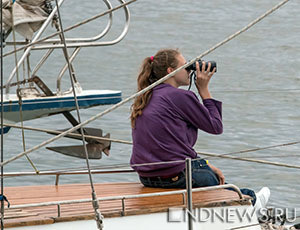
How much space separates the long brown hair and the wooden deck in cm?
47

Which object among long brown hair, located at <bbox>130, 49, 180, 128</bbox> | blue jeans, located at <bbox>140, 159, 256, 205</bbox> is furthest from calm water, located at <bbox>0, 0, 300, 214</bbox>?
long brown hair, located at <bbox>130, 49, 180, 128</bbox>

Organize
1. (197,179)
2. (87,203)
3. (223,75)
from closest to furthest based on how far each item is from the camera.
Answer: (87,203), (197,179), (223,75)

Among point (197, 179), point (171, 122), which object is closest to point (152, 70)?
point (171, 122)

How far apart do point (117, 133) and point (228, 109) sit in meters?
1.89

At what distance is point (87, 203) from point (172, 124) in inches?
25.1

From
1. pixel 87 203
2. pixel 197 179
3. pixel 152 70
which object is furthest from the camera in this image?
pixel 152 70

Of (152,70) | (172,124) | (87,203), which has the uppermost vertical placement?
(152,70)

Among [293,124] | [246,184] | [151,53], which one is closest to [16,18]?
[246,184]

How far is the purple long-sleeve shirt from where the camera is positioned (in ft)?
15.8

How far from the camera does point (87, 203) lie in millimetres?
4574

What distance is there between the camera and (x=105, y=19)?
16797 mm

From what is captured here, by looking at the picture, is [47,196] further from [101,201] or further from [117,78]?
[117,78]

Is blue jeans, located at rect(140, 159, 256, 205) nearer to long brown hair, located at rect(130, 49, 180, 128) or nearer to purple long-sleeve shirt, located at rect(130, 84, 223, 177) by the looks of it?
purple long-sleeve shirt, located at rect(130, 84, 223, 177)

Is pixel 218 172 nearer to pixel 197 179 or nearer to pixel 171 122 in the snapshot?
pixel 197 179
